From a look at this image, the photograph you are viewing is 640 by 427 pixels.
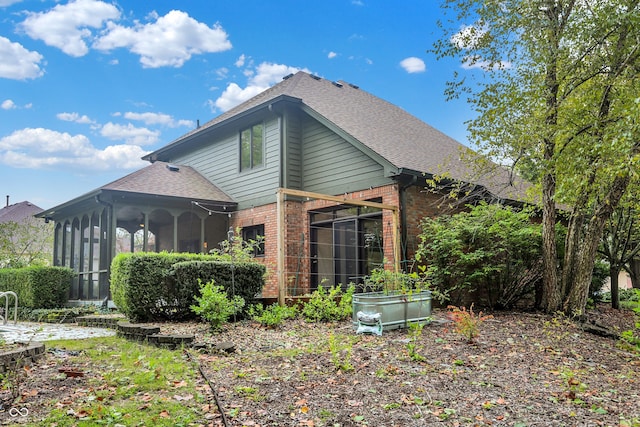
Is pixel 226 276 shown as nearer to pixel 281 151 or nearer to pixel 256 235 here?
pixel 256 235

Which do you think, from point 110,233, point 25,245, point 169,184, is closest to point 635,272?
point 169,184

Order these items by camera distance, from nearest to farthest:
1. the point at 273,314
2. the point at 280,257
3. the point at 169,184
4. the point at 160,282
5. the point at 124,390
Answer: the point at 124,390 → the point at 273,314 → the point at 160,282 → the point at 280,257 → the point at 169,184

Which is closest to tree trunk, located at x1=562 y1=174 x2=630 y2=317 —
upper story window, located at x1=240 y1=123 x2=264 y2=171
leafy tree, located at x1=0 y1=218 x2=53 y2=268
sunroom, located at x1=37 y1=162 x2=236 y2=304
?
upper story window, located at x1=240 y1=123 x2=264 y2=171

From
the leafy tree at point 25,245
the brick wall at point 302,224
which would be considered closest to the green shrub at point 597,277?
the brick wall at point 302,224

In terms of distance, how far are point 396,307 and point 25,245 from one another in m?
18.2

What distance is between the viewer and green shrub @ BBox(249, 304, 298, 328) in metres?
7.89

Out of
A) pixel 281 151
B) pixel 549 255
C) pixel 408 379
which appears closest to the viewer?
pixel 408 379

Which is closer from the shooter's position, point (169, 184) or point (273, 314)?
point (273, 314)

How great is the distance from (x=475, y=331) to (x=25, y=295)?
11.6 metres

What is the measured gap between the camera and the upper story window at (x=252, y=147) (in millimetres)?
13609

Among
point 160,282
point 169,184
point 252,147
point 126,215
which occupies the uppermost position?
point 252,147

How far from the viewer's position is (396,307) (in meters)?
7.58

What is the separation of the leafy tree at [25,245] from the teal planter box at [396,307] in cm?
1539

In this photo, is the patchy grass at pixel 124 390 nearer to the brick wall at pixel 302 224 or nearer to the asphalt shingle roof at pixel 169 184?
the brick wall at pixel 302 224
